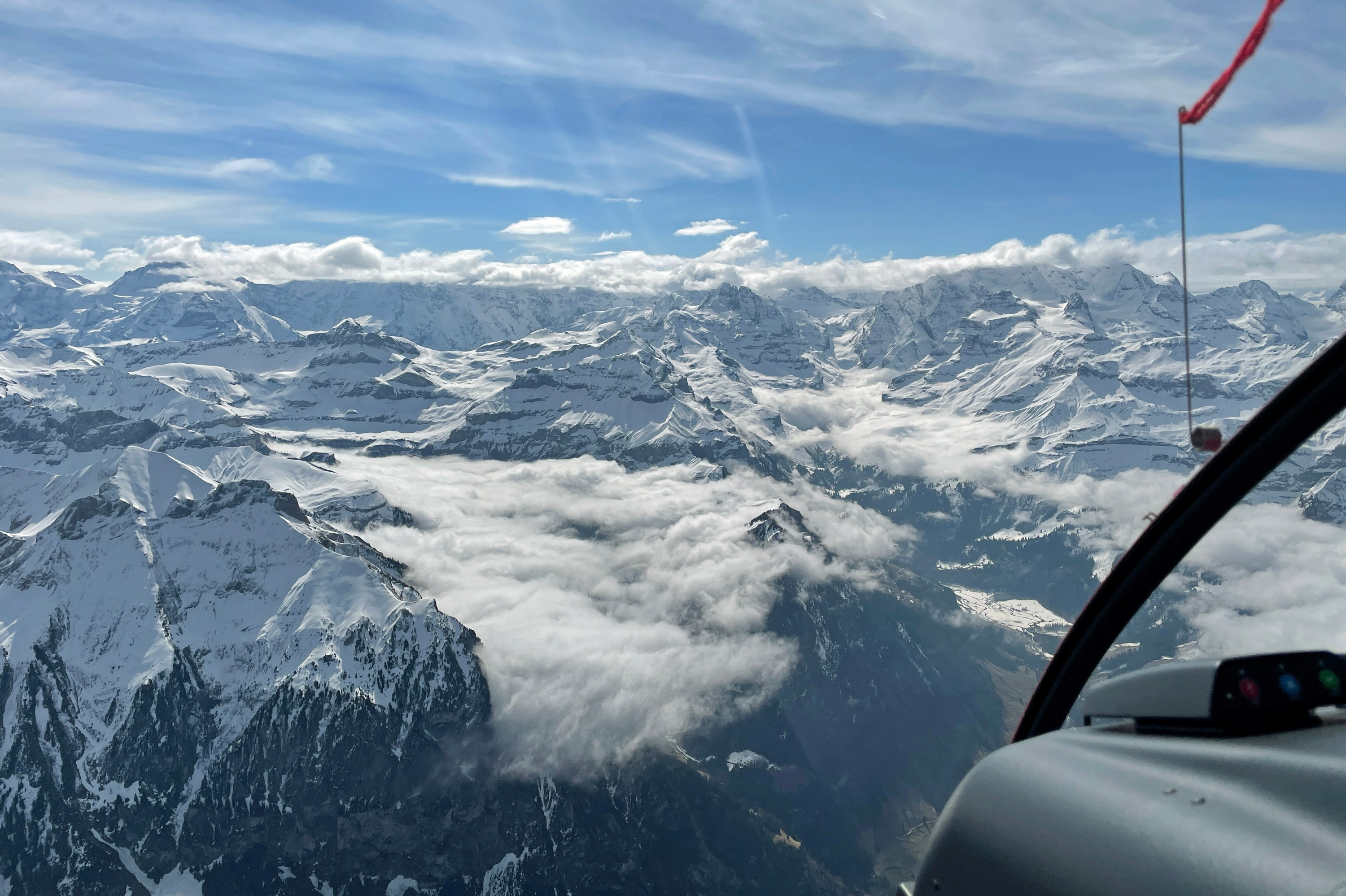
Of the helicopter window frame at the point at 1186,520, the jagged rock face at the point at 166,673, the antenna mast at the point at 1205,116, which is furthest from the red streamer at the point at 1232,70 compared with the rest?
the jagged rock face at the point at 166,673

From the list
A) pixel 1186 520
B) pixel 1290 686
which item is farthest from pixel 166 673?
pixel 1290 686

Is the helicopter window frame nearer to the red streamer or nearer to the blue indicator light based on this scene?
the blue indicator light

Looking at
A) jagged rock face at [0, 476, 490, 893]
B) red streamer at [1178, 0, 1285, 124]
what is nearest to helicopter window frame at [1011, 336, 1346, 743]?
red streamer at [1178, 0, 1285, 124]

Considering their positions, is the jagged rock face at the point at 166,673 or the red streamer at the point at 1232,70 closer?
the red streamer at the point at 1232,70

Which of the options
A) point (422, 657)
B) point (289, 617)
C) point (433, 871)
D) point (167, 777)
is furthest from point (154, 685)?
point (433, 871)

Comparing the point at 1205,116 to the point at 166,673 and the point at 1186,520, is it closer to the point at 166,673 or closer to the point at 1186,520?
the point at 1186,520

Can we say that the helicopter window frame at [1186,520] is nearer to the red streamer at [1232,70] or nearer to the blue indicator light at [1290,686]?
the blue indicator light at [1290,686]

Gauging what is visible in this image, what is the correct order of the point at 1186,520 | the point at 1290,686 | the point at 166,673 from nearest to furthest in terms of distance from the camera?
the point at 1290,686 → the point at 1186,520 → the point at 166,673

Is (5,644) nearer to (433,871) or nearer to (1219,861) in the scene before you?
(433,871)
